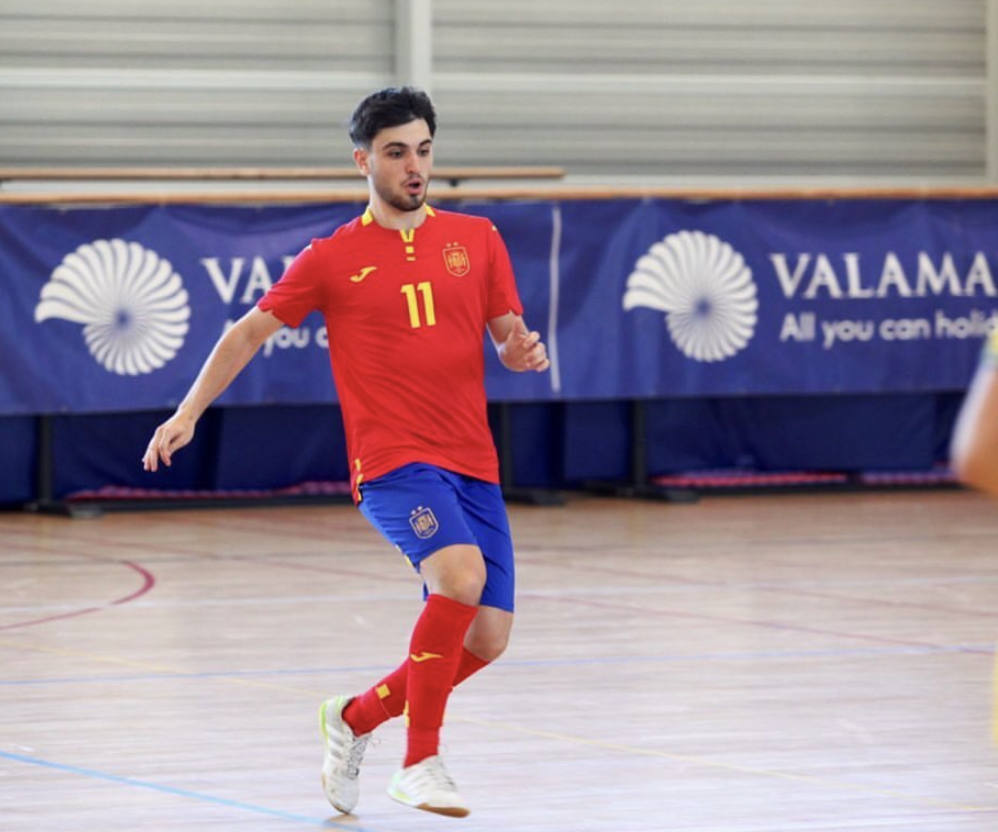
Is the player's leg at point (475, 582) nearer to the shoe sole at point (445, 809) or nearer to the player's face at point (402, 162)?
the shoe sole at point (445, 809)

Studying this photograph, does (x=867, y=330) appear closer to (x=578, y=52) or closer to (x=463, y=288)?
(x=578, y=52)

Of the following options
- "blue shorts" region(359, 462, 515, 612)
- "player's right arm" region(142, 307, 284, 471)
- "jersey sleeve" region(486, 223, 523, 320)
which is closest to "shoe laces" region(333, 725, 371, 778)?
"blue shorts" region(359, 462, 515, 612)

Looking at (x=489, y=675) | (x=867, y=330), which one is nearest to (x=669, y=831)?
(x=489, y=675)

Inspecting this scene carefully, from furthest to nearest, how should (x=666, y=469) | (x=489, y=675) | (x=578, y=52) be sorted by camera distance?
(x=578, y=52), (x=666, y=469), (x=489, y=675)

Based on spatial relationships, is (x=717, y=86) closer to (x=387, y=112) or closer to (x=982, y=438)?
(x=387, y=112)

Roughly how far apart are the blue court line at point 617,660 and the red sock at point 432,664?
260 cm

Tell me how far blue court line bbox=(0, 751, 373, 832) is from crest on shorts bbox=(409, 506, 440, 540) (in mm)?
767

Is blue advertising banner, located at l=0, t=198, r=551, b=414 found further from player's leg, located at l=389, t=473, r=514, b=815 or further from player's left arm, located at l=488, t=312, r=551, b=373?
player's leg, located at l=389, t=473, r=514, b=815

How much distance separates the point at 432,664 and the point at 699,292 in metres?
9.05

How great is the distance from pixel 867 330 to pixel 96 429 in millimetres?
5249

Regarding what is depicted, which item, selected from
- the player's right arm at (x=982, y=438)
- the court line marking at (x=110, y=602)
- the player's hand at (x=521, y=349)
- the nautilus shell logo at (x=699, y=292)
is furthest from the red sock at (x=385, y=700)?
the nautilus shell logo at (x=699, y=292)

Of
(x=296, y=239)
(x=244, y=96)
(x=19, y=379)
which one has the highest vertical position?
(x=244, y=96)

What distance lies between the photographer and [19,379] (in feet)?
41.4

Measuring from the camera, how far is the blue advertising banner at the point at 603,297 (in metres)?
12.7
